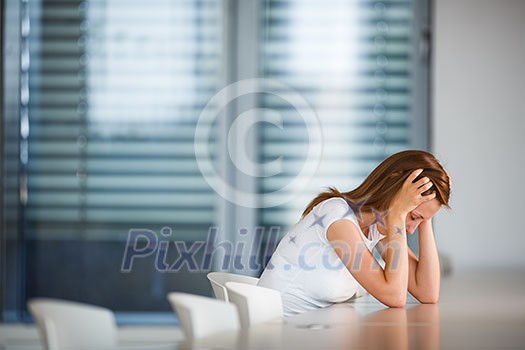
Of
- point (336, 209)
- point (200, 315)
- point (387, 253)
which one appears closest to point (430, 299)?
point (387, 253)

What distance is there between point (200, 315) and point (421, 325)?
64 cm

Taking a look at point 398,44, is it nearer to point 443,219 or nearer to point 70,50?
point 443,219

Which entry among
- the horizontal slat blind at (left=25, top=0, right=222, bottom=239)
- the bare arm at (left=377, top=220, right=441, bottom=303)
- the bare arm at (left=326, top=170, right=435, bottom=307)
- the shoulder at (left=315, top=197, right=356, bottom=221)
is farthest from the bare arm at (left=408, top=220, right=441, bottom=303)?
the horizontal slat blind at (left=25, top=0, right=222, bottom=239)

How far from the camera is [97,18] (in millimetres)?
5617

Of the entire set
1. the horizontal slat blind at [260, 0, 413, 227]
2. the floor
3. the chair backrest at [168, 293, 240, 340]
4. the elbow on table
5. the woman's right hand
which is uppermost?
the horizontal slat blind at [260, 0, 413, 227]

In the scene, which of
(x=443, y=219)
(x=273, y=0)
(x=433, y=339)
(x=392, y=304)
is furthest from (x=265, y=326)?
(x=273, y=0)

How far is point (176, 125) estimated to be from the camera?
5.62 m

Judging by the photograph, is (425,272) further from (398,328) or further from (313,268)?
(398,328)

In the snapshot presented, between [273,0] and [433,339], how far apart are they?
367 centimetres

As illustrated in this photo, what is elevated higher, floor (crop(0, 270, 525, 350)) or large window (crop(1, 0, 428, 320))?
large window (crop(1, 0, 428, 320))

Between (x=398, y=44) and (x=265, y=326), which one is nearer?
(x=265, y=326)

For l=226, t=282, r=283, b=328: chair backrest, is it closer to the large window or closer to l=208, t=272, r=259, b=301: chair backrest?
l=208, t=272, r=259, b=301: chair backrest

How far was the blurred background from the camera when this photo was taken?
5.59 m

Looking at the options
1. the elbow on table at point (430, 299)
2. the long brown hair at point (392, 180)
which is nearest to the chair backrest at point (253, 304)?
the long brown hair at point (392, 180)
